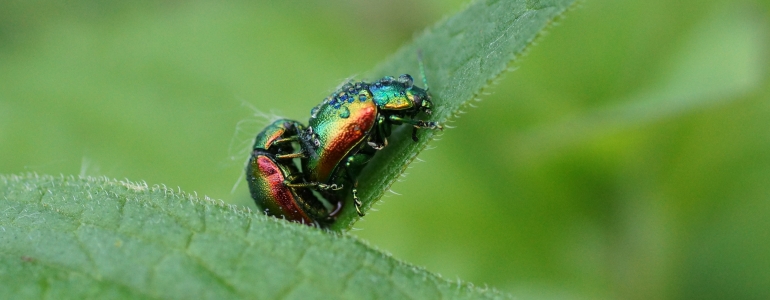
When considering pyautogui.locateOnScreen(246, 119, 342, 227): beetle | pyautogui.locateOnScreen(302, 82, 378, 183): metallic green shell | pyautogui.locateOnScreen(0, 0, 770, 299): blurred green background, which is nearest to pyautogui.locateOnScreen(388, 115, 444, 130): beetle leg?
pyautogui.locateOnScreen(302, 82, 378, 183): metallic green shell

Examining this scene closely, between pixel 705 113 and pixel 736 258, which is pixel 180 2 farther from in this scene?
pixel 736 258

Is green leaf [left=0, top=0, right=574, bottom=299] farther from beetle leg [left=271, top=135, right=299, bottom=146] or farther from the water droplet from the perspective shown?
beetle leg [left=271, top=135, right=299, bottom=146]

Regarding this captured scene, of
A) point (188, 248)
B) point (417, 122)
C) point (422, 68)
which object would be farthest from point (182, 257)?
point (422, 68)

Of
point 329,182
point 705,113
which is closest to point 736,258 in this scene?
point 705,113

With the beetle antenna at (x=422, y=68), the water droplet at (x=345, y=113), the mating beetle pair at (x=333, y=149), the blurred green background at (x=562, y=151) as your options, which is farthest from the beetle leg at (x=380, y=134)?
the blurred green background at (x=562, y=151)

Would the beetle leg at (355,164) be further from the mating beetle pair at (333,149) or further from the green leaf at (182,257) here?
the green leaf at (182,257)
